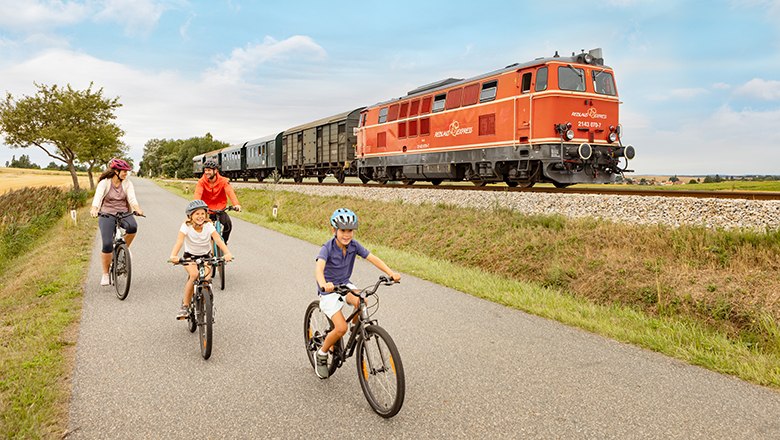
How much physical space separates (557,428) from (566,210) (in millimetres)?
8350

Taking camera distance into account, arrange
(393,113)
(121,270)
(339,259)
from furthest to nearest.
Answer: (393,113)
(121,270)
(339,259)

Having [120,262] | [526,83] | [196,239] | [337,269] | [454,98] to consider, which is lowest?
[120,262]

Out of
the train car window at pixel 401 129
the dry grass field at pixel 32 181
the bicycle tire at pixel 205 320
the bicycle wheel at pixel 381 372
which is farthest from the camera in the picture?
the dry grass field at pixel 32 181

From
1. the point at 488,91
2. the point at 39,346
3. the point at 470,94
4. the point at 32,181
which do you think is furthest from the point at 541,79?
the point at 32,181

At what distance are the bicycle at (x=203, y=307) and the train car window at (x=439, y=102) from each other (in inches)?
468

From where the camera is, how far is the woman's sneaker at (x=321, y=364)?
4340mm

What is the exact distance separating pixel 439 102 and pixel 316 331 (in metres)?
13.0

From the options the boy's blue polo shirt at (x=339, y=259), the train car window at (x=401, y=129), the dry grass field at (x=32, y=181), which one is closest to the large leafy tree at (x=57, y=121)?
the dry grass field at (x=32, y=181)

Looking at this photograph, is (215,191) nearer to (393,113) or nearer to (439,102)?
(439,102)

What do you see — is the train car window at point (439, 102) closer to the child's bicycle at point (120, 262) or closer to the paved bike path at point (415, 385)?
the paved bike path at point (415, 385)

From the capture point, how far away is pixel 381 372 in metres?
3.85

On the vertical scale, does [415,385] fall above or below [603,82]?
below

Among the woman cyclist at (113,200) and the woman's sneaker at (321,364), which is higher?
the woman cyclist at (113,200)

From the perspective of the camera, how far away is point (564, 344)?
18.1 feet
